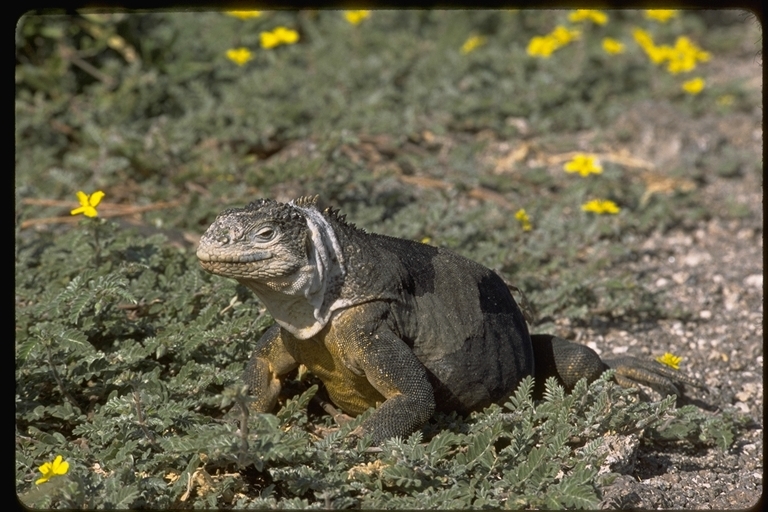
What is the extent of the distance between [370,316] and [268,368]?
0.68 meters

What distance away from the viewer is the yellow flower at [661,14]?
437 inches

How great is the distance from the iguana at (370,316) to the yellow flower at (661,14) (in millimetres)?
7087

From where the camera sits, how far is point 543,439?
458 cm

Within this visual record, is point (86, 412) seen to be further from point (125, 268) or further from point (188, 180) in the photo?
point (188, 180)

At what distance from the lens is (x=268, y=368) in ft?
16.1

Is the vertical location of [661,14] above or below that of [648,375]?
above

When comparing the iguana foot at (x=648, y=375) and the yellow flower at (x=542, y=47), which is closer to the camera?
the iguana foot at (x=648, y=375)

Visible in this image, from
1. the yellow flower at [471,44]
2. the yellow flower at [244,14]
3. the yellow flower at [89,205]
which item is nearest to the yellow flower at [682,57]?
the yellow flower at [471,44]

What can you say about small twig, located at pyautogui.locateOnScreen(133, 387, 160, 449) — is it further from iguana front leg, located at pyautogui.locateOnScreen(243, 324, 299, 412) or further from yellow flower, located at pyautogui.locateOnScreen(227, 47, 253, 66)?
yellow flower, located at pyautogui.locateOnScreen(227, 47, 253, 66)

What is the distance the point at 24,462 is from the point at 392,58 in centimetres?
638

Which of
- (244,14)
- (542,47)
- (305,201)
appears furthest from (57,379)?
(542,47)

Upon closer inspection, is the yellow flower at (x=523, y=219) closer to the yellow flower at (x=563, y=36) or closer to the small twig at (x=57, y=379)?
the small twig at (x=57, y=379)

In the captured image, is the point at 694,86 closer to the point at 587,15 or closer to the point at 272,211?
the point at 587,15

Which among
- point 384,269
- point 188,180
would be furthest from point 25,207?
A: point 384,269
